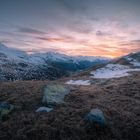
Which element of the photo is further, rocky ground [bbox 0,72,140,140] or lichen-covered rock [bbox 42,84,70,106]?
lichen-covered rock [bbox 42,84,70,106]

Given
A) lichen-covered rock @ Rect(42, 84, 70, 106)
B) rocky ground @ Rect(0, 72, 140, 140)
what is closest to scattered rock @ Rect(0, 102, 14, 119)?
rocky ground @ Rect(0, 72, 140, 140)

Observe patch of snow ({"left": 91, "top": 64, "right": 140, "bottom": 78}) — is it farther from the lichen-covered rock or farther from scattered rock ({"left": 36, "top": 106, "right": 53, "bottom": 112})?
scattered rock ({"left": 36, "top": 106, "right": 53, "bottom": 112})

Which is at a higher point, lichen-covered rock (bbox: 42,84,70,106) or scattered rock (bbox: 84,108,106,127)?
lichen-covered rock (bbox: 42,84,70,106)

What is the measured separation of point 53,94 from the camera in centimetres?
2078

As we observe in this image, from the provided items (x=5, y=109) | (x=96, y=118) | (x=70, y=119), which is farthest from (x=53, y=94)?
(x=96, y=118)

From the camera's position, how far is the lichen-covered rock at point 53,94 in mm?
19734

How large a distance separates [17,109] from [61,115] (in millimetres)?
4756

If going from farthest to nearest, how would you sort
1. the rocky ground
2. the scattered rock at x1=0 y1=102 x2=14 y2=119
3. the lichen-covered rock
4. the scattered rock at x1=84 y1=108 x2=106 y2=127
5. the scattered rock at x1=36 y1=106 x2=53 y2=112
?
the lichen-covered rock
the scattered rock at x1=36 y1=106 x2=53 y2=112
the scattered rock at x1=0 y1=102 x2=14 y2=119
the scattered rock at x1=84 y1=108 x2=106 y2=127
the rocky ground

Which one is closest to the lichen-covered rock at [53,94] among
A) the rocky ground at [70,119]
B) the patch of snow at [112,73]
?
the rocky ground at [70,119]

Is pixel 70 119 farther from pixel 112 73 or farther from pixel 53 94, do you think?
pixel 112 73

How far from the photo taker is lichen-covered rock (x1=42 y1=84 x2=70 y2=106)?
19.7m

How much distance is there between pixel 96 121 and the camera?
1570 centimetres

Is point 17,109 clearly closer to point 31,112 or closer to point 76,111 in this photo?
point 31,112

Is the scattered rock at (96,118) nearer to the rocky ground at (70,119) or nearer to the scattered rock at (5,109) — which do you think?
the rocky ground at (70,119)
